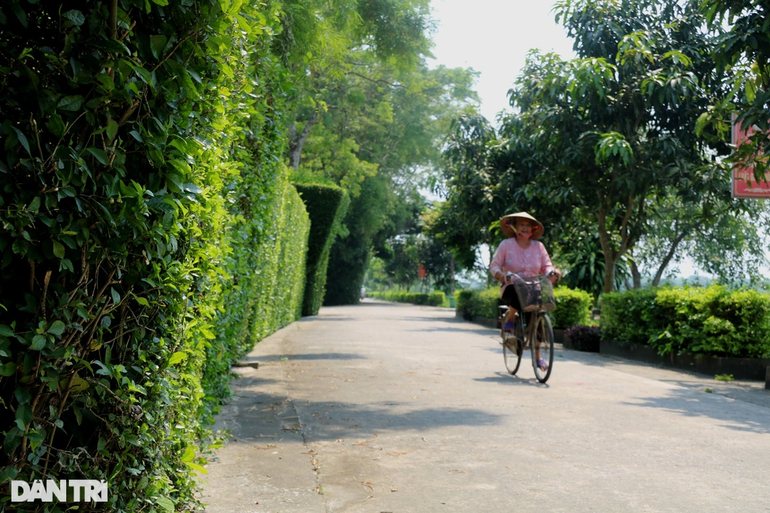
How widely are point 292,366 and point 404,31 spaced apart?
5603mm

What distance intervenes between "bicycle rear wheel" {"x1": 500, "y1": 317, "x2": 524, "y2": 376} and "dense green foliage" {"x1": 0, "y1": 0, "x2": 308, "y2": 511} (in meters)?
6.76

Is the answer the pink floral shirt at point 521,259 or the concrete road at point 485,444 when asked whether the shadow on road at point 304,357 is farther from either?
the pink floral shirt at point 521,259

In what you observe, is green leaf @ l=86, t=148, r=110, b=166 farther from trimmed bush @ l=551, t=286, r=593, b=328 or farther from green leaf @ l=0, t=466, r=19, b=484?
trimmed bush @ l=551, t=286, r=593, b=328

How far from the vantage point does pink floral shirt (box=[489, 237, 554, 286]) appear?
9531 mm

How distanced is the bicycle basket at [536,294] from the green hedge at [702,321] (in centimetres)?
313

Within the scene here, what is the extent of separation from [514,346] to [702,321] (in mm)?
3335

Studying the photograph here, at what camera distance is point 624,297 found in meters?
13.4

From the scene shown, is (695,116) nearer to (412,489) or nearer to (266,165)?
(266,165)

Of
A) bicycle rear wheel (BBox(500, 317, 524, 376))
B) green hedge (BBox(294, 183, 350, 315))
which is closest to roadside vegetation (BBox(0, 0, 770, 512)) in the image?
bicycle rear wheel (BBox(500, 317, 524, 376))

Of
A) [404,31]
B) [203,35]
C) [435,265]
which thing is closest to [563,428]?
[203,35]

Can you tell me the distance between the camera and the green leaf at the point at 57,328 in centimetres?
220

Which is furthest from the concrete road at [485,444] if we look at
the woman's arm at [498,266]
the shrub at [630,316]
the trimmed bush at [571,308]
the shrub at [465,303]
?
the shrub at [465,303]

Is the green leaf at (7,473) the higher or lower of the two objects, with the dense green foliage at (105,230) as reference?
lower

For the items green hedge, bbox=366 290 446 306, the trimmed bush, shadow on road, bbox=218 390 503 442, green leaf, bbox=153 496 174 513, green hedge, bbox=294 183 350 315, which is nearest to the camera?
green leaf, bbox=153 496 174 513
